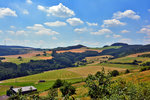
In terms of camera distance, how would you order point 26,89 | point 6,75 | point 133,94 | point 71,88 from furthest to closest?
point 6,75, point 26,89, point 71,88, point 133,94

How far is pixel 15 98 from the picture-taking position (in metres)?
17.1

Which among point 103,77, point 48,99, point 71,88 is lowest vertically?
point 71,88

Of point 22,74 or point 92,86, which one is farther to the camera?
point 22,74

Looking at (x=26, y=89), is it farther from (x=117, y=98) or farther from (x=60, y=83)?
(x=117, y=98)

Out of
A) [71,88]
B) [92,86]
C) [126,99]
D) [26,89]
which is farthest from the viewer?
[26,89]

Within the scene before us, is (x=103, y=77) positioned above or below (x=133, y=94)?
above

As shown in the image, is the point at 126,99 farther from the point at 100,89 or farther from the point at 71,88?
the point at 71,88

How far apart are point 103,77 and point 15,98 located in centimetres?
1317

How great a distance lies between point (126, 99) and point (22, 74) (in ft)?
659

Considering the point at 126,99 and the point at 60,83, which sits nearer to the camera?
the point at 126,99

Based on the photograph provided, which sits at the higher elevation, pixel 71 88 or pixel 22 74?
pixel 71 88

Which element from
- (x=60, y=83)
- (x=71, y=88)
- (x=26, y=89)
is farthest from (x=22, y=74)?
(x=71, y=88)

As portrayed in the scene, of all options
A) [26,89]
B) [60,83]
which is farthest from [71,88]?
[26,89]

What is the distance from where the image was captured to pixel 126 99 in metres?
15.8
